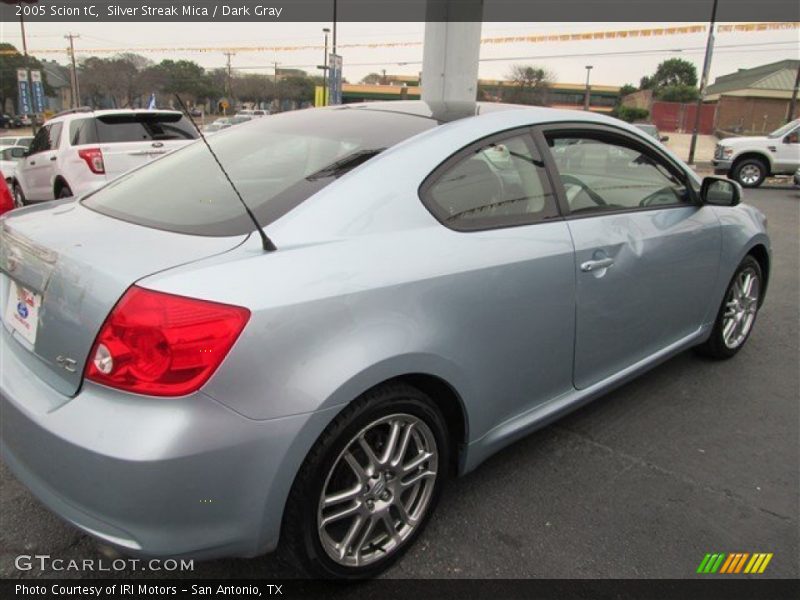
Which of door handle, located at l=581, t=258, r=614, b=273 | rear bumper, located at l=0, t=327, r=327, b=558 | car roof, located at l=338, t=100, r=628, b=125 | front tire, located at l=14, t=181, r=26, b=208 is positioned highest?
car roof, located at l=338, t=100, r=628, b=125

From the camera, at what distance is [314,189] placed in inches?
81.2

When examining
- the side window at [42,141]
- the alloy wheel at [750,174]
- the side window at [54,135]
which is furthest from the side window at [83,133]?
the alloy wheel at [750,174]

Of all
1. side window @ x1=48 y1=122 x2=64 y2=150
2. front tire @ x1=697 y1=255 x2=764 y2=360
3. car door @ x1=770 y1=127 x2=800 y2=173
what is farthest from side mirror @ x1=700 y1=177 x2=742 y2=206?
car door @ x1=770 y1=127 x2=800 y2=173

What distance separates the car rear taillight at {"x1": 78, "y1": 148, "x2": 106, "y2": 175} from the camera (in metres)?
8.07

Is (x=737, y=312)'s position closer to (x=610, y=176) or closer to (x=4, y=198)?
(x=610, y=176)

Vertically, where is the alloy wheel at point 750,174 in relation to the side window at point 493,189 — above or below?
below

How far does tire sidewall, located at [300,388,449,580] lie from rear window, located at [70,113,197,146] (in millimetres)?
7444

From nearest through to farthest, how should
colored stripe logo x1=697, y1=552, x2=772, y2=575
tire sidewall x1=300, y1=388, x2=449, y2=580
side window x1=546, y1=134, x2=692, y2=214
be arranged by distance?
tire sidewall x1=300, y1=388, x2=449, y2=580 → colored stripe logo x1=697, y1=552, x2=772, y2=575 → side window x1=546, y1=134, x2=692, y2=214

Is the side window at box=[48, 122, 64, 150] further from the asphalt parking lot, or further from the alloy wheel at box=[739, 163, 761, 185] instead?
the alloy wheel at box=[739, 163, 761, 185]

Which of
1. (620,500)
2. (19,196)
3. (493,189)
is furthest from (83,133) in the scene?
(620,500)

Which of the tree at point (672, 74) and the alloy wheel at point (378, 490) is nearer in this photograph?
the alloy wheel at point (378, 490)

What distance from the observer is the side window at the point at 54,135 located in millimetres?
8695

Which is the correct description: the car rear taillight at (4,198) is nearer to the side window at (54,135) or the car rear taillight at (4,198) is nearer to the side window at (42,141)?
the side window at (54,135)

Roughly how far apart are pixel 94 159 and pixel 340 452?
765 centimetres
